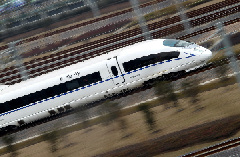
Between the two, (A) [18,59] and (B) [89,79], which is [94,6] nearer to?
(A) [18,59]

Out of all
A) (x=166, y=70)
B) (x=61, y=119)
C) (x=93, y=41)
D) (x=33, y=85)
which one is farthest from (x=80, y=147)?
(x=93, y=41)

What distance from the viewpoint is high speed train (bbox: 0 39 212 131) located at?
73.4ft

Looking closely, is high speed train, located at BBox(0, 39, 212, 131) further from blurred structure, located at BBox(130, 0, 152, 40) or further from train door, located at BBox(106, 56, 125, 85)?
blurred structure, located at BBox(130, 0, 152, 40)

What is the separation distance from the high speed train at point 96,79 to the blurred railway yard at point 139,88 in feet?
3.44

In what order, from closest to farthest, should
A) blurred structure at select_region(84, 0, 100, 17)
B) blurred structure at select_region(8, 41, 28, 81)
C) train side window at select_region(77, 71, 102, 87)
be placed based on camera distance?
train side window at select_region(77, 71, 102, 87), blurred structure at select_region(8, 41, 28, 81), blurred structure at select_region(84, 0, 100, 17)

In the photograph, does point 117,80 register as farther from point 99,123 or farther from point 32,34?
point 32,34

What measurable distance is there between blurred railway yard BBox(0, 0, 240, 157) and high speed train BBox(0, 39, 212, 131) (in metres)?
1.05

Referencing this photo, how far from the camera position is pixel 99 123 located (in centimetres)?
2316

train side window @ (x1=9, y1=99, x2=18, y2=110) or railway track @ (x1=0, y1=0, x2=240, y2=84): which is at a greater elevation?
railway track @ (x1=0, y1=0, x2=240, y2=84)

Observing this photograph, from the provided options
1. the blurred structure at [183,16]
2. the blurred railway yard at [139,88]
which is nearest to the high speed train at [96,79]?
the blurred railway yard at [139,88]

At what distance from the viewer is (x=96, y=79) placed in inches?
903

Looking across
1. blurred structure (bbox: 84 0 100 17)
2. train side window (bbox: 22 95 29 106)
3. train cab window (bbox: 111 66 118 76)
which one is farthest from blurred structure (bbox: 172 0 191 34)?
train side window (bbox: 22 95 29 106)

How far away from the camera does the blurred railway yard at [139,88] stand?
20492 mm

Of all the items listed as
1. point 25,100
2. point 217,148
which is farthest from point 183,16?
point 25,100
